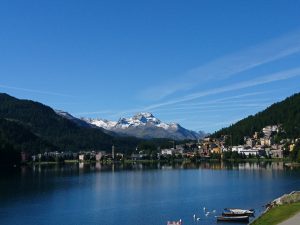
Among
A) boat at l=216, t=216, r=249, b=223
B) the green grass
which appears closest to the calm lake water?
boat at l=216, t=216, r=249, b=223

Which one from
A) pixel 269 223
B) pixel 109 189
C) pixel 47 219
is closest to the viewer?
pixel 269 223

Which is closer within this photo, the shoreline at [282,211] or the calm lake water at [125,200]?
the shoreline at [282,211]

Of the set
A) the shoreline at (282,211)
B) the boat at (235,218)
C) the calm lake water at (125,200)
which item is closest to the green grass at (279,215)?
the shoreline at (282,211)

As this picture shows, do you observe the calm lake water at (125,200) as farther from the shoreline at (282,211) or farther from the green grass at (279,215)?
the green grass at (279,215)

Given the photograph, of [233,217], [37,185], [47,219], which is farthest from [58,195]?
[233,217]

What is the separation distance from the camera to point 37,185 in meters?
117

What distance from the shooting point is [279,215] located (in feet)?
182

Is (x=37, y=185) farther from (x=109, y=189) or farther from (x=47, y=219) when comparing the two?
(x=47, y=219)

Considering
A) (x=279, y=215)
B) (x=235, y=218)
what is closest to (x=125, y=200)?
(x=235, y=218)

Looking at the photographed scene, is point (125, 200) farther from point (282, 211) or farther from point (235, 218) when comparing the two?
point (282, 211)

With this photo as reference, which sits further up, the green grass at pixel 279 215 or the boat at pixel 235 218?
the green grass at pixel 279 215

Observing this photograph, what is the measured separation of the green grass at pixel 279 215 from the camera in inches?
2079

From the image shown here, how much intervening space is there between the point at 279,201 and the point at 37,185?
64611 mm

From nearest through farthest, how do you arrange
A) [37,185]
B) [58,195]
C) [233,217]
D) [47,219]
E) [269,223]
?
[269,223] < [233,217] < [47,219] < [58,195] < [37,185]
